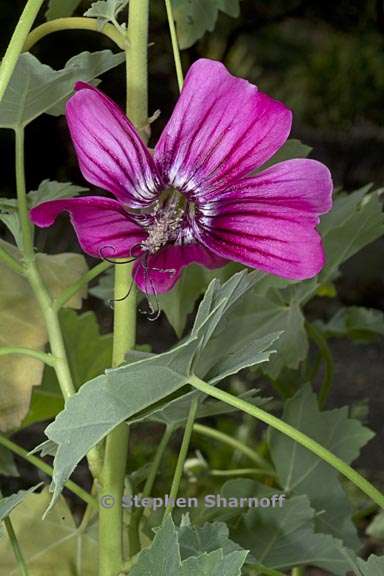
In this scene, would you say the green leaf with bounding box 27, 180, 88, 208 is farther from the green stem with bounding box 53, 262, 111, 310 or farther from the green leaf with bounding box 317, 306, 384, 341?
the green leaf with bounding box 317, 306, 384, 341

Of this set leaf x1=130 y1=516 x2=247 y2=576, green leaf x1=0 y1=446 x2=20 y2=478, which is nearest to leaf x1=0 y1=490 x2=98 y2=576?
green leaf x1=0 y1=446 x2=20 y2=478

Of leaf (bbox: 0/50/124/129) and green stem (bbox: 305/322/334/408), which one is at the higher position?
leaf (bbox: 0/50/124/129)

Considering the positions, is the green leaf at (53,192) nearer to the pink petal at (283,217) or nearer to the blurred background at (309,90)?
the pink petal at (283,217)

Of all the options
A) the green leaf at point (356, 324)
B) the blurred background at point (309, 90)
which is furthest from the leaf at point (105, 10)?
the blurred background at point (309, 90)

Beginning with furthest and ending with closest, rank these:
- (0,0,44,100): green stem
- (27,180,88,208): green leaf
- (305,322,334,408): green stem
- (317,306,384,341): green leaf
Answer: (317,306,384,341): green leaf, (305,322,334,408): green stem, (27,180,88,208): green leaf, (0,0,44,100): green stem

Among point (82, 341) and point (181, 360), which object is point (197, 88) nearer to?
point (181, 360)

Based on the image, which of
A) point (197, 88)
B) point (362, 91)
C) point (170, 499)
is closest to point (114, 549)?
point (170, 499)
